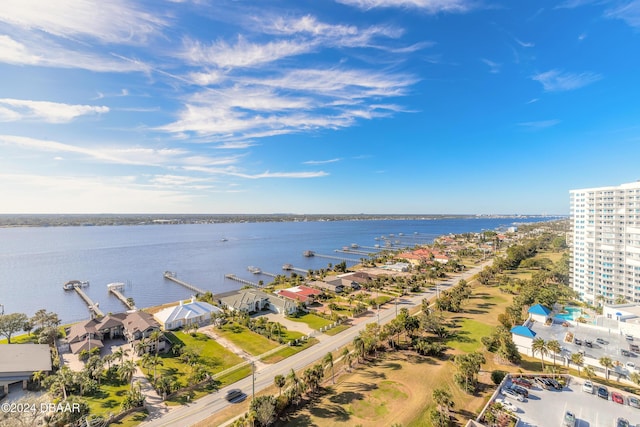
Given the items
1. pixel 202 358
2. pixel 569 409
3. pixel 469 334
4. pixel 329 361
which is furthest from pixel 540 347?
pixel 202 358

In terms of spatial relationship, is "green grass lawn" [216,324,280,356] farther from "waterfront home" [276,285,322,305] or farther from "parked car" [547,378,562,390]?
"parked car" [547,378,562,390]

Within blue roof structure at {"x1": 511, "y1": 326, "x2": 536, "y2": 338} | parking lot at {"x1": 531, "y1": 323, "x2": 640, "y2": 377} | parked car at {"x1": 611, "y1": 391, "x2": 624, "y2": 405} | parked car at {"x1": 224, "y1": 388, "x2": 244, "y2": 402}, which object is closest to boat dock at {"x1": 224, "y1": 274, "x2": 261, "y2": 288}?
parked car at {"x1": 224, "y1": 388, "x2": 244, "y2": 402}

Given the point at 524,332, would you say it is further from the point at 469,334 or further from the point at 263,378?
the point at 263,378

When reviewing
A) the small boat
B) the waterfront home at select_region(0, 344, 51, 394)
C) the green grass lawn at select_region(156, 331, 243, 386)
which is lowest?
the small boat

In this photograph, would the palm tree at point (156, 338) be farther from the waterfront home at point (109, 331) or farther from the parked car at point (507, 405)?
the parked car at point (507, 405)

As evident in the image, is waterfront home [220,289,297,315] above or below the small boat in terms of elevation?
above

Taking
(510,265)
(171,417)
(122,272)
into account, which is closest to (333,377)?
(171,417)

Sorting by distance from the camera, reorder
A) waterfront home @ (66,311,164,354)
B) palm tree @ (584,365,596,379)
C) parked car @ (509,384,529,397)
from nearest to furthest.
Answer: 1. parked car @ (509,384,529,397)
2. palm tree @ (584,365,596,379)
3. waterfront home @ (66,311,164,354)
